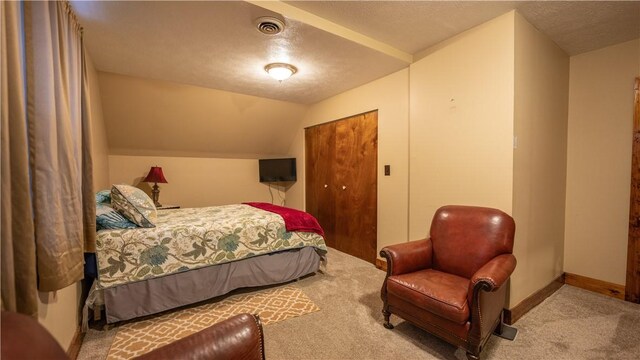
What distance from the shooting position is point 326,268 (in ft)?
10.8

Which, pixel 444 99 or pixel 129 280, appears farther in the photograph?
pixel 444 99

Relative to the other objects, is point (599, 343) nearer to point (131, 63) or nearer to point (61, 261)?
point (61, 261)

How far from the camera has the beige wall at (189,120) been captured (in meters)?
3.57

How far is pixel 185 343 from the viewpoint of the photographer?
100 cm

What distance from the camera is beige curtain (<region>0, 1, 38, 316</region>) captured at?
92 centimetres

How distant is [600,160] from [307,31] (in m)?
3.07

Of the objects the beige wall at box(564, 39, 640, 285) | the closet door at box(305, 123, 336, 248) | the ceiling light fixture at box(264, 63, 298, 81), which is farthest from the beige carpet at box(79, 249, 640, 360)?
the ceiling light fixture at box(264, 63, 298, 81)

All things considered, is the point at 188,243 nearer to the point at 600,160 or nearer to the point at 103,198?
the point at 103,198

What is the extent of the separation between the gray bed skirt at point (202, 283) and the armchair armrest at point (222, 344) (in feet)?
4.78

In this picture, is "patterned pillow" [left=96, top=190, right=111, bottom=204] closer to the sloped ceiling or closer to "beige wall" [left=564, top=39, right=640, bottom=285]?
the sloped ceiling

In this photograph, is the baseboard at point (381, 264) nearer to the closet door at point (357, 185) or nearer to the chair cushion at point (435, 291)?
the closet door at point (357, 185)

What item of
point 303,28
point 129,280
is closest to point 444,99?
point 303,28

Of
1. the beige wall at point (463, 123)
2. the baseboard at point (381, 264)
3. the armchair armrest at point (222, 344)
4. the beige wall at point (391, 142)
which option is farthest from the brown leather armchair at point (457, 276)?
the armchair armrest at point (222, 344)

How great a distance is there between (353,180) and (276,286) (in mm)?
1707
